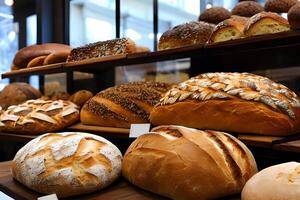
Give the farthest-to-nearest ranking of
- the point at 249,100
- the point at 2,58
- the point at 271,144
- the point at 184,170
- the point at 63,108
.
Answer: the point at 2,58
the point at 63,108
the point at 249,100
the point at 271,144
the point at 184,170

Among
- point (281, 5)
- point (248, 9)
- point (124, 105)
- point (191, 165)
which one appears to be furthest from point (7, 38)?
point (191, 165)

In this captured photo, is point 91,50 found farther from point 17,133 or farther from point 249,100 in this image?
point 249,100

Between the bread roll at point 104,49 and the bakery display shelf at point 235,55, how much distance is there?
0.07m

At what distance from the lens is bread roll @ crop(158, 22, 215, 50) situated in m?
1.41

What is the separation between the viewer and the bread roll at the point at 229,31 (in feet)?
4.14

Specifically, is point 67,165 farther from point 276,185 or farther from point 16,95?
point 16,95

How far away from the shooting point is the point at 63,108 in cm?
187

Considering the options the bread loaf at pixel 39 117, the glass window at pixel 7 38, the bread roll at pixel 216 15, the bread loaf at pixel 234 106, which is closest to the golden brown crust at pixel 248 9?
the bread roll at pixel 216 15

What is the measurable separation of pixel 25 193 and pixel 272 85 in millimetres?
873

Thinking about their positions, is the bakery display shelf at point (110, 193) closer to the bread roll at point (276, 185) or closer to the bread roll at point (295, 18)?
the bread roll at point (276, 185)

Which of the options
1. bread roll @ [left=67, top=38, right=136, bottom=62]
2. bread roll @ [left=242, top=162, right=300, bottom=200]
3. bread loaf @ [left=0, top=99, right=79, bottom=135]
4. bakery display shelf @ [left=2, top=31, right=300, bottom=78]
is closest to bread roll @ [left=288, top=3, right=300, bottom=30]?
bakery display shelf @ [left=2, top=31, right=300, bottom=78]

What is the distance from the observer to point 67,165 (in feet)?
3.09

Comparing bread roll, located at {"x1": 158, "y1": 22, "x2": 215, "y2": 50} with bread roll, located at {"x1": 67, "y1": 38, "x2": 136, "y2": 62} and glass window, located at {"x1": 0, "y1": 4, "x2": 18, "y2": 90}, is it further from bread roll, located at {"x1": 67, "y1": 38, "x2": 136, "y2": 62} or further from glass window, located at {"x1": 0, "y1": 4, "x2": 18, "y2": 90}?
glass window, located at {"x1": 0, "y1": 4, "x2": 18, "y2": 90}

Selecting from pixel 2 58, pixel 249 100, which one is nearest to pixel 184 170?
pixel 249 100
